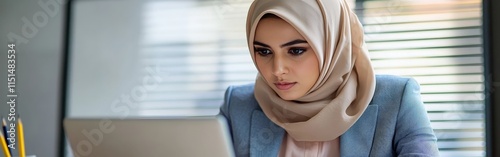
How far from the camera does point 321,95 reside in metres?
1.48

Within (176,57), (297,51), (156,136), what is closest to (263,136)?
(297,51)

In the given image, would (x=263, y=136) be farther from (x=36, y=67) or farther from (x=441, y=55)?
(x=36, y=67)

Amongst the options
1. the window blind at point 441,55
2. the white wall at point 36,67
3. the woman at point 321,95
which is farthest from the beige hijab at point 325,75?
the white wall at point 36,67

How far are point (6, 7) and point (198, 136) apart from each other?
1.51 m

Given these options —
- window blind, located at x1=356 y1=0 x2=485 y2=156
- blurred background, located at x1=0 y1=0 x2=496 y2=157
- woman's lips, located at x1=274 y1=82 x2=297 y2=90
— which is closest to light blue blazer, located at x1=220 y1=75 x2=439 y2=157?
woman's lips, located at x1=274 y1=82 x2=297 y2=90

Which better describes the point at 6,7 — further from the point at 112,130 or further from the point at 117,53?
the point at 112,130

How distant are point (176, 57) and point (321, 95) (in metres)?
1.21

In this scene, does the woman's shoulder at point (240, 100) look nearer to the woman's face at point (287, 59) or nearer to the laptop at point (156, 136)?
the woman's face at point (287, 59)

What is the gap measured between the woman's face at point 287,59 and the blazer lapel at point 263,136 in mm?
101

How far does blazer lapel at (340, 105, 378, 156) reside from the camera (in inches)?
55.9

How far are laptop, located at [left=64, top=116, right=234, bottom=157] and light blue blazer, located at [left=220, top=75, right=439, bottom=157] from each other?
1.89 feet

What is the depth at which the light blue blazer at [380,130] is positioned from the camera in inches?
54.4

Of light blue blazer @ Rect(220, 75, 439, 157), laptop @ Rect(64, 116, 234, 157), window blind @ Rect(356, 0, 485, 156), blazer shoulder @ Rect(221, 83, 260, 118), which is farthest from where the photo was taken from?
window blind @ Rect(356, 0, 485, 156)

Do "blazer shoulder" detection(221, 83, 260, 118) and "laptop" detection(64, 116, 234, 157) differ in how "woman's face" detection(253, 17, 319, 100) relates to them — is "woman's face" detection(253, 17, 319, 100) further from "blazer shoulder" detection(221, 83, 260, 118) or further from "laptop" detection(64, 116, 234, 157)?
"laptop" detection(64, 116, 234, 157)
